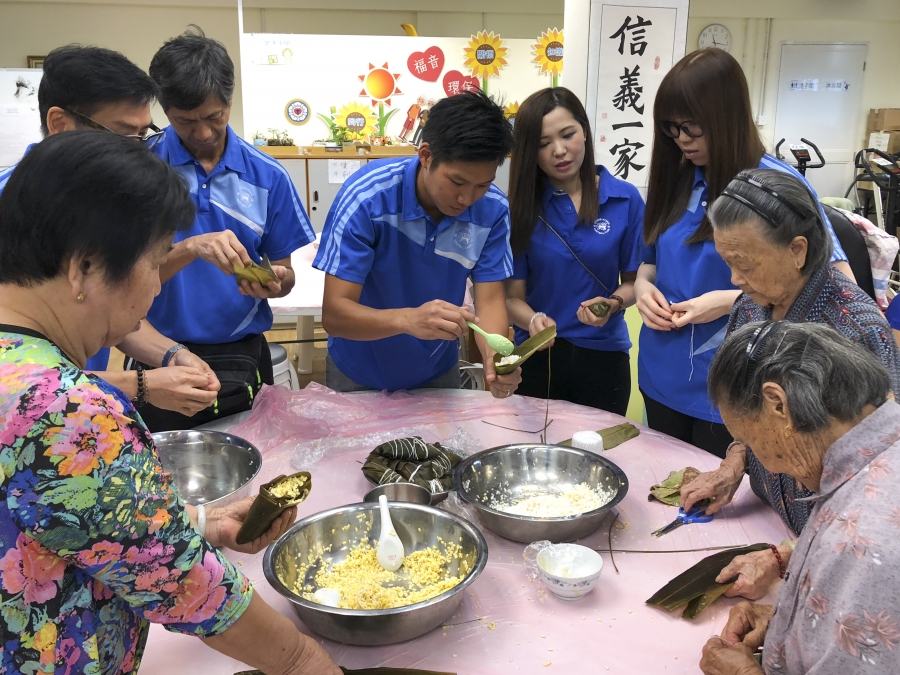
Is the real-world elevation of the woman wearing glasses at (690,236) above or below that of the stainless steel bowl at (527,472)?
above

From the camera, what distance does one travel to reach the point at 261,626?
3.50 ft

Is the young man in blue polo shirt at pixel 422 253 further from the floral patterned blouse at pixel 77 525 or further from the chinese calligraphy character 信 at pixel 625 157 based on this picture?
the chinese calligraphy character 信 at pixel 625 157

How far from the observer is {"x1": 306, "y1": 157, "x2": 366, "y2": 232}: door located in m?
6.97

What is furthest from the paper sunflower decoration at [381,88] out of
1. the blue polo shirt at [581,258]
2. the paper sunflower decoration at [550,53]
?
the blue polo shirt at [581,258]

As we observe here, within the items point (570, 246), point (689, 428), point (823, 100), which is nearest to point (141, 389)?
point (570, 246)

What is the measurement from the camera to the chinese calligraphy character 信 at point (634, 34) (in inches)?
153

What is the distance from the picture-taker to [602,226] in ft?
9.08

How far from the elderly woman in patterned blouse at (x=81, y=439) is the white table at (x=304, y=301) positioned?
2294 millimetres

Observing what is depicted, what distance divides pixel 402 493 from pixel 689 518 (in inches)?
29.9

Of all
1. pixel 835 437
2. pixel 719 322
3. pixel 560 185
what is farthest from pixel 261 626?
pixel 560 185

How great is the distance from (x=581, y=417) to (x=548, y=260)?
0.67 m

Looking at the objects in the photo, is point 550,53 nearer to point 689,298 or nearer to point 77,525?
point 689,298

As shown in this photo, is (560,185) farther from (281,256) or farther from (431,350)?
(281,256)

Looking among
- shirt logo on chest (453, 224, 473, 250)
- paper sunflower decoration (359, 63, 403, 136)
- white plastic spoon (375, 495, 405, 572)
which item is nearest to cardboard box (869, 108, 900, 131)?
paper sunflower decoration (359, 63, 403, 136)
